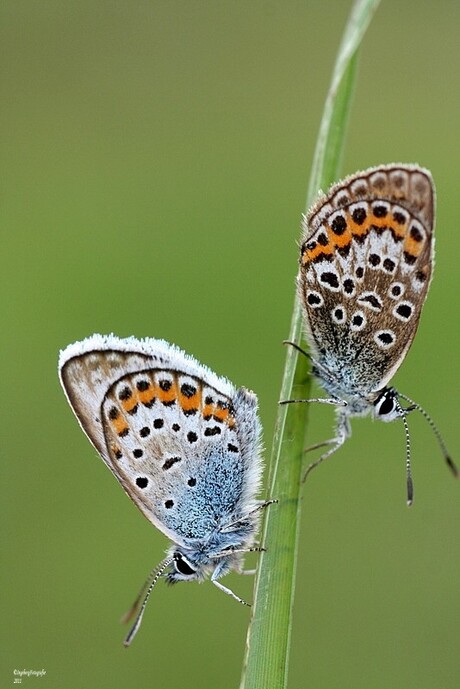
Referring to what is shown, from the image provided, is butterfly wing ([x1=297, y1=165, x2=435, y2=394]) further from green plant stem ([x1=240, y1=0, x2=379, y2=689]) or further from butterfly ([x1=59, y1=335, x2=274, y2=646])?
butterfly ([x1=59, y1=335, x2=274, y2=646])

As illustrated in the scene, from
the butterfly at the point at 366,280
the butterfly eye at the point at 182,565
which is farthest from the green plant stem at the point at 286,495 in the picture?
the butterfly eye at the point at 182,565

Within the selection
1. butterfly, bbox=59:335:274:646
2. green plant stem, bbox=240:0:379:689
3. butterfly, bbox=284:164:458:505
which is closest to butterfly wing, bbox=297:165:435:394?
butterfly, bbox=284:164:458:505

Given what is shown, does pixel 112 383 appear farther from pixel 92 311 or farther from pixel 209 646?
pixel 92 311

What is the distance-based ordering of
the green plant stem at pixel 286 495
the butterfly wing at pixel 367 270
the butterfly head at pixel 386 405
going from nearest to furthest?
the green plant stem at pixel 286 495
the butterfly wing at pixel 367 270
the butterfly head at pixel 386 405

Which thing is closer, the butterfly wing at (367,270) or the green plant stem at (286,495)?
the green plant stem at (286,495)

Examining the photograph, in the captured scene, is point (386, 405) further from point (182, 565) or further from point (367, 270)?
point (182, 565)

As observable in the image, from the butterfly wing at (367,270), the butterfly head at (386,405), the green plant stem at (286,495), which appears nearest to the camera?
the green plant stem at (286,495)

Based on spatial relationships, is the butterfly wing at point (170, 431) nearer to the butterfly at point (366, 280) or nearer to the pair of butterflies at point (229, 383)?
the pair of butterflies at point (229, 383)

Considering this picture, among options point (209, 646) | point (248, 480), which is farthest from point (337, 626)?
point (248, 480)
